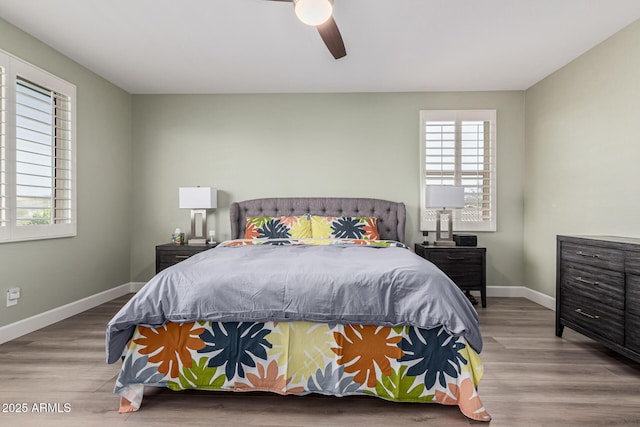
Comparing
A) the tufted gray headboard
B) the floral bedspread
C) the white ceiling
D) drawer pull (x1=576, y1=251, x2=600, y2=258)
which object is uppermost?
the white ceiling

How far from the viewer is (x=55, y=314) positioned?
3.33m

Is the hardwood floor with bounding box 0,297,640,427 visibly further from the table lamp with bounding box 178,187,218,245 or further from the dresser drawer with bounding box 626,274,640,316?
the table lamp with bounding box 178,187,218,245

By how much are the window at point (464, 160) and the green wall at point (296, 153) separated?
0.35 feet

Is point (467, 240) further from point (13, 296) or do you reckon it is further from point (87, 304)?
point (13, 296)

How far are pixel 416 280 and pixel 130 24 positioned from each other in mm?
2918

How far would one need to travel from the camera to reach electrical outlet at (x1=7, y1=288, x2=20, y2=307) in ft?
9.44

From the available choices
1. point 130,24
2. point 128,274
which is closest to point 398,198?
point 130,24

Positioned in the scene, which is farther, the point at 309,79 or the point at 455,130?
the point at 455,130

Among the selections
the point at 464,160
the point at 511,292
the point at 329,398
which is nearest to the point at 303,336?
the point at 329,398

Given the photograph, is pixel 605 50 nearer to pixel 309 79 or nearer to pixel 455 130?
pixel 455 130

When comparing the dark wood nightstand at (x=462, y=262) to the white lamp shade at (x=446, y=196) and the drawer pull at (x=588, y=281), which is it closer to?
the white lamp shade at (x=446, y=196)

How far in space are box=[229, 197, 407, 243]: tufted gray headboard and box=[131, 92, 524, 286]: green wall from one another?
162 mm

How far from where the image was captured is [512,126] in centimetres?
439

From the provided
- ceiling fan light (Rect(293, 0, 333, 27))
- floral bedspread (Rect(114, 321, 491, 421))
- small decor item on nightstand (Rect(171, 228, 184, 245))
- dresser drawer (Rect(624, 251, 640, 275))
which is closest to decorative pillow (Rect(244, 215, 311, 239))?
small decor item on nightstand (Rect(171, 228, 184, 245))
